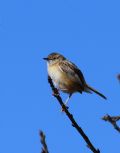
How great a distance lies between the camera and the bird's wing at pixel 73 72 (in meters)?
9.55

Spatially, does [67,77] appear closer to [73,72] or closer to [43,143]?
[73,72]

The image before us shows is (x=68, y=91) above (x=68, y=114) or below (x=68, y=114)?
above

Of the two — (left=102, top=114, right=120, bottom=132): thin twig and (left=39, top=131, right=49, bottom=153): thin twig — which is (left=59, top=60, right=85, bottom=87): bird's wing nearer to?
(left=102, top=114, right=120, bottom=132): thin twig

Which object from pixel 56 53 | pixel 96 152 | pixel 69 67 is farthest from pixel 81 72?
pixel 96 152

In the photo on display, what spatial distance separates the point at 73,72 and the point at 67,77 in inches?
7.2

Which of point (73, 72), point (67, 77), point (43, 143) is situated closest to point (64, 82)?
point (67, 77)

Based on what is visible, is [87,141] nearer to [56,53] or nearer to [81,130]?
[81,130]

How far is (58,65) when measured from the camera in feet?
32.2

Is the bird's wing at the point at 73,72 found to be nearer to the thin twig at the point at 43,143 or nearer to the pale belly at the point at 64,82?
the pale belly at the point at 64,82

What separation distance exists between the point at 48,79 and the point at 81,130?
52cm

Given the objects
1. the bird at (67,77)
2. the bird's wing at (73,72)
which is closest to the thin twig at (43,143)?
the bird at (67,77)

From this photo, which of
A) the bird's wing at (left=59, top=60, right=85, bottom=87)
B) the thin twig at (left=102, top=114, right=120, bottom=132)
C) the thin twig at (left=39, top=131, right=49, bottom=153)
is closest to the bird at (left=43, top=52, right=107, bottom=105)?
the bird's wing at (left=59, top=60, right=85, bottom=87)

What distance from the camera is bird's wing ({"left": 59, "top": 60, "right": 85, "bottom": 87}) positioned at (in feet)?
31.3

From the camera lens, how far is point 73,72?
9.59 meters
